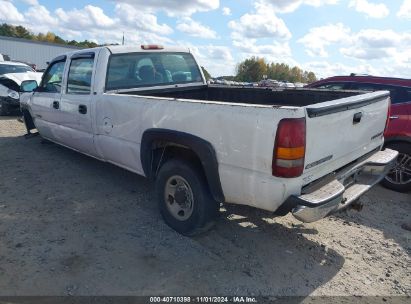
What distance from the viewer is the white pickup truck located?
2.84 m

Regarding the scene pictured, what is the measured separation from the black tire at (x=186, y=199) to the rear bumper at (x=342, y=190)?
0.90 metres

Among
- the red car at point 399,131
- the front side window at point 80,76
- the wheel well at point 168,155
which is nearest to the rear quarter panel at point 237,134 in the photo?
the wheel well at point 168,155

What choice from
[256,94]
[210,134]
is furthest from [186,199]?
[256,94]

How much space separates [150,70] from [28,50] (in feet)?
190

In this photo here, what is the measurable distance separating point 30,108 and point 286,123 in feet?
19.0

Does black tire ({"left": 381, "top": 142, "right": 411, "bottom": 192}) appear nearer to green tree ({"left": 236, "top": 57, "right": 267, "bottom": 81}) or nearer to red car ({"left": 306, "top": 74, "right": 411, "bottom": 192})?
red car ({"left": 306, "top": 74, "right": 411, "bottom": 192})

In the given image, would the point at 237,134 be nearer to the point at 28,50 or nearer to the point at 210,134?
the point at 210,134

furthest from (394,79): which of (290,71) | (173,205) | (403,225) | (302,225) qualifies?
(290,71)

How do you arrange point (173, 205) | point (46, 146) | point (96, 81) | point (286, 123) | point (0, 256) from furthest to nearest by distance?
point (46, 146), point (96, 81), point (173, 205), point (0, 256), point (286, 123)

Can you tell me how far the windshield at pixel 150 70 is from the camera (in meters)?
4.78

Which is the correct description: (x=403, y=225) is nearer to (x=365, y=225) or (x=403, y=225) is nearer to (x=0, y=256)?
(x=365, y=225)

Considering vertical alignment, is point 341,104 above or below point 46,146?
above

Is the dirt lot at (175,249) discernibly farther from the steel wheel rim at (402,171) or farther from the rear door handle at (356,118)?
the rear door handle at (356,118)

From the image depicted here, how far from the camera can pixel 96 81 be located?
183 inches
